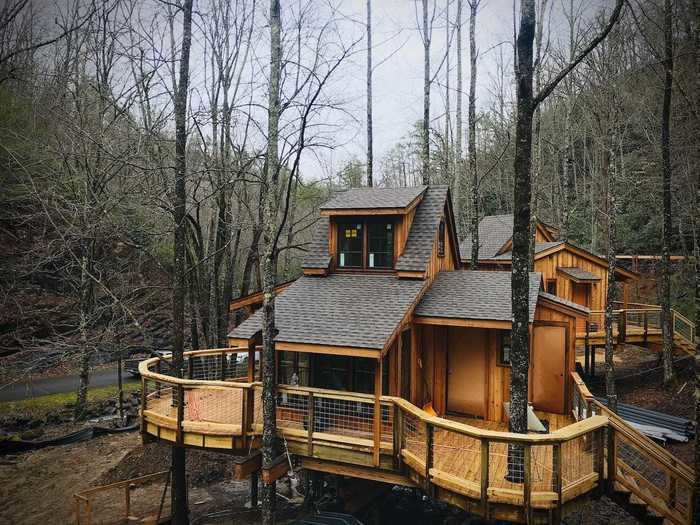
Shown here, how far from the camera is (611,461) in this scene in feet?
20.5

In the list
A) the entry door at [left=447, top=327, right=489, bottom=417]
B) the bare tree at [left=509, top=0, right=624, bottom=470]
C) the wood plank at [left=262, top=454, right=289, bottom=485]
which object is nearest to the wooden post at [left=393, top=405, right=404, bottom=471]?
the bare tree at [left=509, top=0, right=624, bottom=470]

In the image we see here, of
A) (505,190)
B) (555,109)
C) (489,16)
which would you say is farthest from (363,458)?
(505,190)

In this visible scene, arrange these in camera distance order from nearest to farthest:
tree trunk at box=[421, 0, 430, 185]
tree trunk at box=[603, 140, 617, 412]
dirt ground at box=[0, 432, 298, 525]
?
dirt ground at box=[0, 432, 298, 525], tree trunk at box=[603, 140, 617, 412], tree trunk at box=[421, 0, 430, 185]

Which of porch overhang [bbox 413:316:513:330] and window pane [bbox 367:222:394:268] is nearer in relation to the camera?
porch overhang [bbox 413:316:513:330]

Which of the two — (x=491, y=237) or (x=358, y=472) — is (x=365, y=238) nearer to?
(x=358, y=472)

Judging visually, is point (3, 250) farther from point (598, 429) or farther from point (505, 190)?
point (505, 190)

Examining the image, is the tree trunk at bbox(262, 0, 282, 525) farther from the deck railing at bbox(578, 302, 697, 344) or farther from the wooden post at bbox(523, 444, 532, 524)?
the deck railing at bbox(578, 302, 697, 344)

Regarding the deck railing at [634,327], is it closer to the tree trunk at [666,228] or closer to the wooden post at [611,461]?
the tree trunk at [666,228]

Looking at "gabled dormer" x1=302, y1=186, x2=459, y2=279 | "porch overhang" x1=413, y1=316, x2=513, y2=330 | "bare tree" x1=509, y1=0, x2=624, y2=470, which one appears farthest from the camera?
"gabled dormer" x1=302, y1=186, x2=459, y2=279

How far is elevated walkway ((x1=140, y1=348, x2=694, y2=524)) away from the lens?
5.77 m

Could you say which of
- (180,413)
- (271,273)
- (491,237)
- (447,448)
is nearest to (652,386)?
(491,237)

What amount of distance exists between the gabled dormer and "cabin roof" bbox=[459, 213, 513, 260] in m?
8.77

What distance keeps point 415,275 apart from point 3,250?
17703 mm

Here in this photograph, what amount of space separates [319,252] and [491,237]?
1269cm
